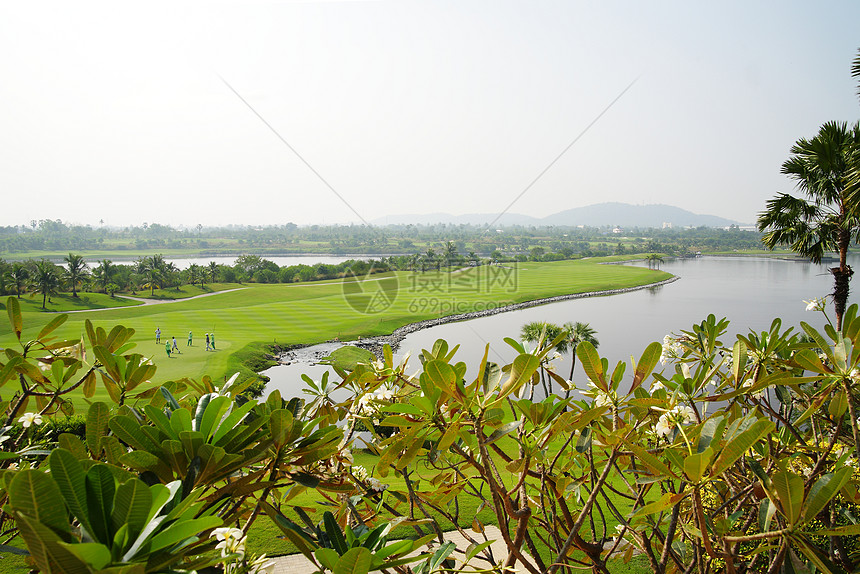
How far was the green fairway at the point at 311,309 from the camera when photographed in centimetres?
2261

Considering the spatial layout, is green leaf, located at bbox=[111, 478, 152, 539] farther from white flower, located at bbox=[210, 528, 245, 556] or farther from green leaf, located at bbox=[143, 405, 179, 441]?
green leaf, located at bbox=[143, 405, 179, 441]

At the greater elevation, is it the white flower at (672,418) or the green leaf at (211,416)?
the green leaf at (211,416)

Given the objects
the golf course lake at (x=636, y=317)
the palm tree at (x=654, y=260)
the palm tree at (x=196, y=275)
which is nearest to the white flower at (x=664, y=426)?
the golf course lake at (x=636, y=317)

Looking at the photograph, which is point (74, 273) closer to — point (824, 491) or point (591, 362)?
point (591, 362)

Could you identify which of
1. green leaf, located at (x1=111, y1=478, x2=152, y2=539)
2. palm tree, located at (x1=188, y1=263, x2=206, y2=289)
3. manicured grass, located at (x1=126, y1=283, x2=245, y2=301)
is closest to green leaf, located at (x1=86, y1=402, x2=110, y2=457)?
green leaf, located at (x1=111, y1=478, x2=152, y2=539)

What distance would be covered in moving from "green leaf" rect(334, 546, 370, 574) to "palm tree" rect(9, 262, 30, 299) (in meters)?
43.1

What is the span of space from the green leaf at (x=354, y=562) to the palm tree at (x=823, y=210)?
857cm

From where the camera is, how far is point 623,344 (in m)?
23.4

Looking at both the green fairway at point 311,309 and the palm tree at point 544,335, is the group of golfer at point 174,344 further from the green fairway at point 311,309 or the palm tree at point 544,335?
the palm tree at point 544,335

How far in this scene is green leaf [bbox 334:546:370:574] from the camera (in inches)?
25.8

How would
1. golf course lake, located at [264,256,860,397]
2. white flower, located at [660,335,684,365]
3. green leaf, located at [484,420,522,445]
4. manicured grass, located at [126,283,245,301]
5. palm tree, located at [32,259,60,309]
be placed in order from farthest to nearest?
manicured grass, located at [126,283,245,301], palm tree, located at [32,259,60,309], golf course lake, located at [264,256,860,397], white flower, located at [660,335,684,365], green leaf, located at [484,420,522,445]

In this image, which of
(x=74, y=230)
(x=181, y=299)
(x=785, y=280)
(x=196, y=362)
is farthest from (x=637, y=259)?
(x=74, y=230)

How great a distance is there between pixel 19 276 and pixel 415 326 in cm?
2916

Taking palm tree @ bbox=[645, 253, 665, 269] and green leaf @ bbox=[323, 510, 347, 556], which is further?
palm tree @ bbox=[645, 253, 665, 269]
